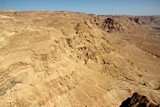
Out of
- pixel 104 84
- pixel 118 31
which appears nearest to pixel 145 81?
pixel 104 84

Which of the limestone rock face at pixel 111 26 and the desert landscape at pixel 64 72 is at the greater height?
the desert landscape at pixel 64 72

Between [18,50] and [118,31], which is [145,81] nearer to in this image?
[18,50]

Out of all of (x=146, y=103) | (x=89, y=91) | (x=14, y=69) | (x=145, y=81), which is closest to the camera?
(x=146, y=103)

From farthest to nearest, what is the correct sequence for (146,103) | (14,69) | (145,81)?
1. (145,81)
2. (14,69)
3. (146,103)

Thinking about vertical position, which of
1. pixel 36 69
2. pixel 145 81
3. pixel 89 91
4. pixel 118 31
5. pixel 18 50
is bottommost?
pixel 118 31

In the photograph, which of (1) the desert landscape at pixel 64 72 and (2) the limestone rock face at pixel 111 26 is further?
(2) the limestone rock face at pixel 111 26

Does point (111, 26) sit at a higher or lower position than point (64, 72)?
lower

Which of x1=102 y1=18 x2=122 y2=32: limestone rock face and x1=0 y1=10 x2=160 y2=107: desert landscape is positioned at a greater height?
x1=0 y1=10 x2=160 y2=107: desert landscape

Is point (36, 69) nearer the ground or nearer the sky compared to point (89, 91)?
nearer the sky

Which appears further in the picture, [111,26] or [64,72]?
[111,26]

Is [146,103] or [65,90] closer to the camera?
[146,103]

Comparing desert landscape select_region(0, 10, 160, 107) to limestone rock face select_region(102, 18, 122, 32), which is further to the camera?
limestone rock face select_region(102, 18, 122, 32)
